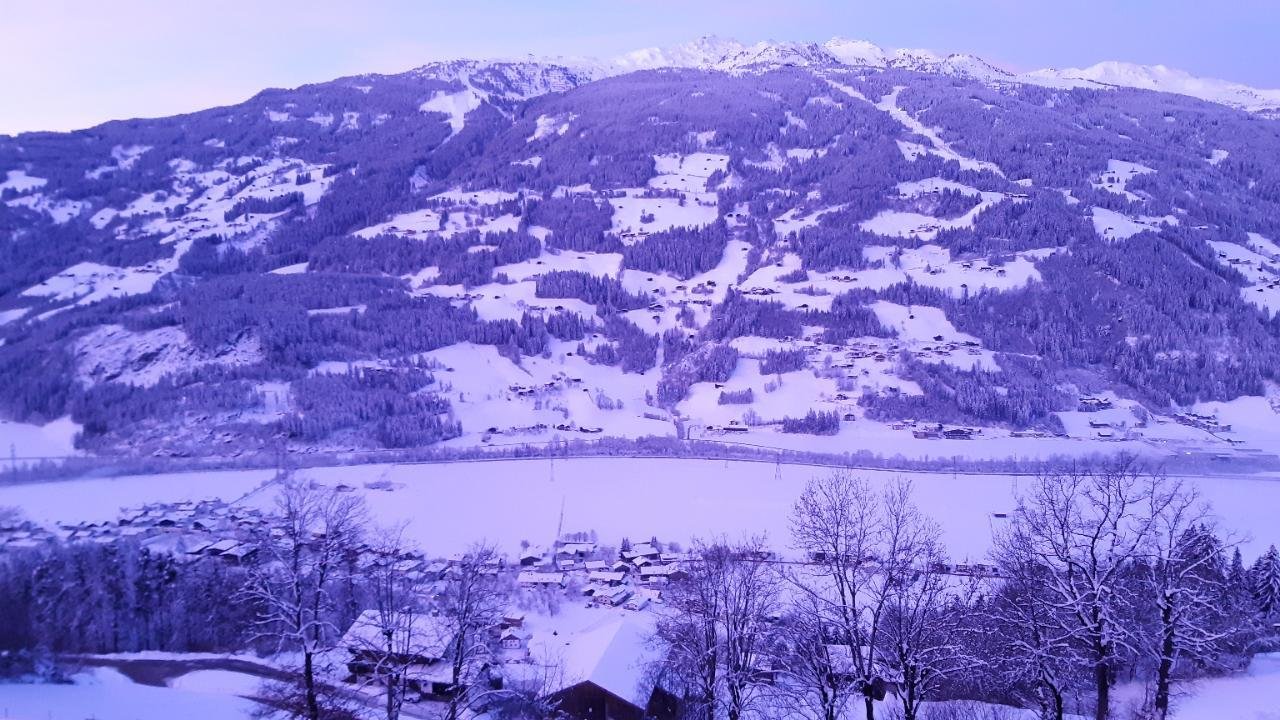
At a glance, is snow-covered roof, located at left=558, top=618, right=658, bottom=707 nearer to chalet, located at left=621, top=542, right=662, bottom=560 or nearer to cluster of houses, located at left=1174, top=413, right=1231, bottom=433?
chalet, located at left=621, top=542, right=662, bottom=560

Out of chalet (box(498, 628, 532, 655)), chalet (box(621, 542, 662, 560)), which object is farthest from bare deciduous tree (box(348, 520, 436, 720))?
chalet (box(621, 542, 662, 560))

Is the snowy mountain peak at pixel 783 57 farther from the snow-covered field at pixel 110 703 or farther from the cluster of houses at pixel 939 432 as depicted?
the snow-covered field at pixel 110 703

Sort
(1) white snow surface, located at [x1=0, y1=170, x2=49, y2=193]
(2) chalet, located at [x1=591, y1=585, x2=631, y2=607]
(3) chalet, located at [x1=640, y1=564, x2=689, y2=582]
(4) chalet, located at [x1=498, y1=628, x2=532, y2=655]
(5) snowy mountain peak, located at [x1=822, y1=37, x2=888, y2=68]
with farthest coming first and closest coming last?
1. (5) snowy mountain peak, located at [x1=822, y1=37, x2=888, y2=68]
2. (1) white snow surface, located at [x1=0, y1=170, x2=49, y2=193]
3. (3) chalet, located at [x1=640, y1=564, x2=689, y2=582]
4. (2) chalet, located at [x1=591, y1=585, x2=631, y2=607]
5. (4) chalet, located at [x1=498, y1=628, x2=532, y2=655]

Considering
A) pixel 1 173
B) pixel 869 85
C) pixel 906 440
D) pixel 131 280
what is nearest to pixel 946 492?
pixel 906 440

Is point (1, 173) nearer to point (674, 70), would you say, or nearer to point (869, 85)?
point (674, 70)

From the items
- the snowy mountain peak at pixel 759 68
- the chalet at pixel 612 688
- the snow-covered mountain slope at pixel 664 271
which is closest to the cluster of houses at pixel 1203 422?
the snow-covered mountain slope at pixel 664 271

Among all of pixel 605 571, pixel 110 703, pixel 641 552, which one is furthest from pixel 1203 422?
pixel 110 703
